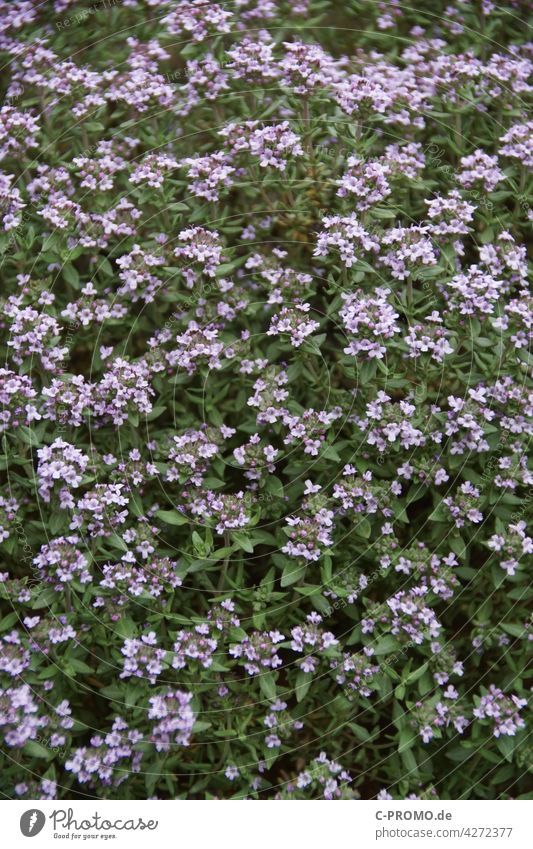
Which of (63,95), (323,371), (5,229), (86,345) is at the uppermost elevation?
(63,95)

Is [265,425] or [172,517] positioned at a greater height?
[265,425]

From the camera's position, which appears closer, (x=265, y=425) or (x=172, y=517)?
(x=172, y=517)

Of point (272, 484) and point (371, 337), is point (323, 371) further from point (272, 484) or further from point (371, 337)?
point (272, 484)
